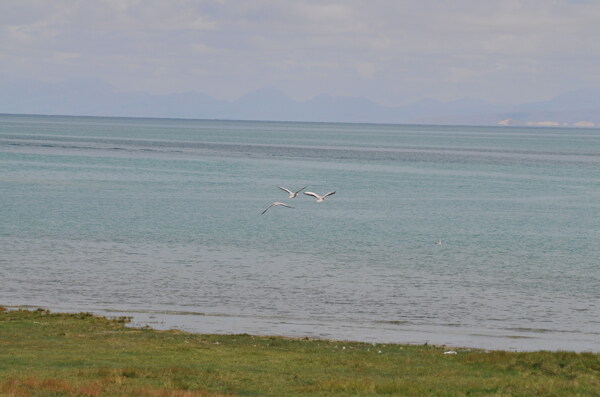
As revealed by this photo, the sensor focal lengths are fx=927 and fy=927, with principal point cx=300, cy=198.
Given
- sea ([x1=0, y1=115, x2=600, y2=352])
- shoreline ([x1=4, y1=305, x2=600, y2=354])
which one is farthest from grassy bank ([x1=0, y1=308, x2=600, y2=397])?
sea ([x1=0, y1=115, x2=600, y2=352])

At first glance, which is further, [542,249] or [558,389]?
[542,249]

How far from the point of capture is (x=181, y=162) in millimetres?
149500

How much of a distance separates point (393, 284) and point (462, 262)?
972 cm

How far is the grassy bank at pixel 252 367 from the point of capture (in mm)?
21781

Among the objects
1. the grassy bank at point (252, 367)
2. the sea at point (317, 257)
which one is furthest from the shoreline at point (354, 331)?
the grassy bank at point (252, 367)

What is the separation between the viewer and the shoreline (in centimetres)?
3478

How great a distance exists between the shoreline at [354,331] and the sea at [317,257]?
0.11m

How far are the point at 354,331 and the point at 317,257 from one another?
794 inches

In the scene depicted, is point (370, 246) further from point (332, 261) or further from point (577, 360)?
point (577, 360)

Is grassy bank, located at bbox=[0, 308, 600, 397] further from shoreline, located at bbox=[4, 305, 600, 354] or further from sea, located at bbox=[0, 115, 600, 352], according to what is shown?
sea, located at bbox=[0, 115, 600, 352]

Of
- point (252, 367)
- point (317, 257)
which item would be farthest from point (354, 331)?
point (317, 257)

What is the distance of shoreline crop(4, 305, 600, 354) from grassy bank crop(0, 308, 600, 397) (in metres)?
3.00

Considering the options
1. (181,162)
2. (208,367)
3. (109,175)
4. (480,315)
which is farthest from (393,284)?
(181,162)

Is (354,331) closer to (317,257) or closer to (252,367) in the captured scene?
(252,367)
